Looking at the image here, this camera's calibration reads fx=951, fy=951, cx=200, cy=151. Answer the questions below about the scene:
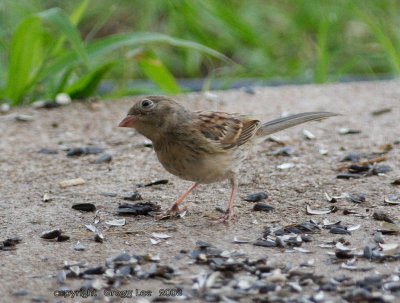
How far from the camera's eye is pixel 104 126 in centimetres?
686

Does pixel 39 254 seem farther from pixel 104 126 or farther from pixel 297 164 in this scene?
pixel 104 126

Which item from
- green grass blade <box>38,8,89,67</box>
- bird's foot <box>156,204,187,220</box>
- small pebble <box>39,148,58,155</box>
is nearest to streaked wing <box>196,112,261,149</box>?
bird's foot <box>156,204,187,220</box>

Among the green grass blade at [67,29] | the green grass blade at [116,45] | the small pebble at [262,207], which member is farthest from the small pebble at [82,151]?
the small pebble at [262,207]

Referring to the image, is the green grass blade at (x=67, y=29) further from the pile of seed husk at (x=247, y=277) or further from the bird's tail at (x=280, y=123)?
the pile of seed husk at (x=247, y=277)

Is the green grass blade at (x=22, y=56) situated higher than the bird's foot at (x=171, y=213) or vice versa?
the green grass blade at (x=22, y=56)

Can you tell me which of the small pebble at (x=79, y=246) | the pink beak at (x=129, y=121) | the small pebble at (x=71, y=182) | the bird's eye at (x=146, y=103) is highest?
the bird's eye at (x=146, y=103)

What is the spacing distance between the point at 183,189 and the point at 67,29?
1.65 meters

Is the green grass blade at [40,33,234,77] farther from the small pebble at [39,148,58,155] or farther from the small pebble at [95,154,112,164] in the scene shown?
the small pebble at [95,154,112,164]

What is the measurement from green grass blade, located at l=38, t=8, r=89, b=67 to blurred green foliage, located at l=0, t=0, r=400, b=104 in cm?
61

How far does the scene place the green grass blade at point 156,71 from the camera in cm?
739

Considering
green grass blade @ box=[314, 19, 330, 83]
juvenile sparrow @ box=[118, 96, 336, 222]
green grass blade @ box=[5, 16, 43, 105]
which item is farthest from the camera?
green grass blade @ box=[314, 19, 330, 83]

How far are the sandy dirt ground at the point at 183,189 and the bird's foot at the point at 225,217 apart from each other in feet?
0.16

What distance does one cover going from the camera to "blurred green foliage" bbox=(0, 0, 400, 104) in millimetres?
7484

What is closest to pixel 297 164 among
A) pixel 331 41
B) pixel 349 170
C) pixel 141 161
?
pixel 349 170
